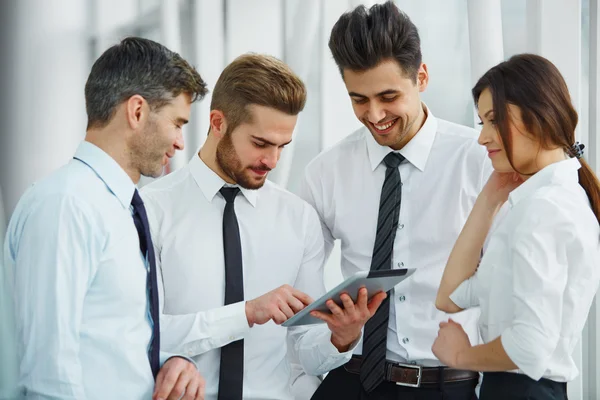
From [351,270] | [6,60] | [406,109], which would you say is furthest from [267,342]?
[6,60]

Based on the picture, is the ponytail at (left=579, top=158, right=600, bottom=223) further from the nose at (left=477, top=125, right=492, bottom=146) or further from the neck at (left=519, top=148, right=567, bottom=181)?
the nose at (left=477, top=125, right=492, bottom=146)

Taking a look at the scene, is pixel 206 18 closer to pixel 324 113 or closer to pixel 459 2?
pixel 324 113

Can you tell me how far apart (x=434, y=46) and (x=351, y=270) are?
48.1 inches

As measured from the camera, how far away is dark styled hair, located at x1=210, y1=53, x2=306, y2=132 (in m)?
2.20

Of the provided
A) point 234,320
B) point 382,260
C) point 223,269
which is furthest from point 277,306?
point 382,260

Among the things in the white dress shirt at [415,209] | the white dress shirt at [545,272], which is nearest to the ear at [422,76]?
the white dress shirt at [415,209]

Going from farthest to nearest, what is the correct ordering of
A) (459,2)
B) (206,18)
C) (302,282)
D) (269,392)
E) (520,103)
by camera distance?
(206,18), (459,2), (302,282), (269,392), (520,103)

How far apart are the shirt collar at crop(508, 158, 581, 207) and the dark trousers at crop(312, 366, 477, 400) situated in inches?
27.2

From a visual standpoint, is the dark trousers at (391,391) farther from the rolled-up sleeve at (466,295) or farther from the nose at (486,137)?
the nose at (486,137)

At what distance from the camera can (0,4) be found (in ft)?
10.6

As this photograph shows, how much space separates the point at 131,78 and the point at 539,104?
94 cm

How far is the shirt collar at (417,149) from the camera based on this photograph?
2.29m

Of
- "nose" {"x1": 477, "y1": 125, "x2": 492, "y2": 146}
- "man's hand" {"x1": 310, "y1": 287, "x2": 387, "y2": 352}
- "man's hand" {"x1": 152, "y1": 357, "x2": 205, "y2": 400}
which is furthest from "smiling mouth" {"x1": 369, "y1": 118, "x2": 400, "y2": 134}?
"man's hand" {"x1": 152, "y1": 357, "x2": 205, "y2": 400}

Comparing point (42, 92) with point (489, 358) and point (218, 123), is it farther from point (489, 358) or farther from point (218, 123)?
point (489, 358)
